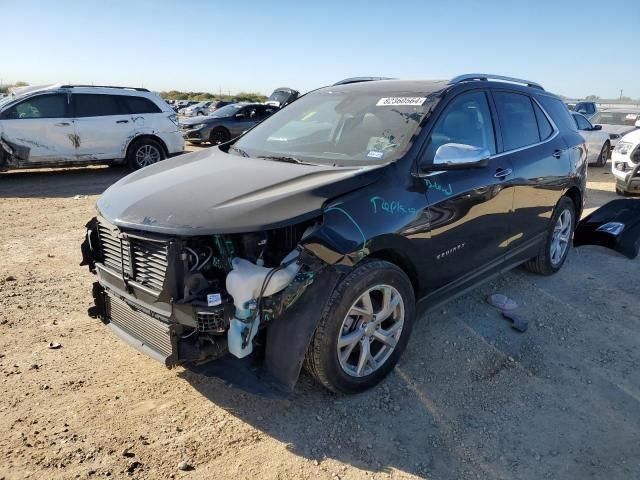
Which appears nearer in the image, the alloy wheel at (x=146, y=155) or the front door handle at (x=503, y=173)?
the front door handle at (x=503, y=173)

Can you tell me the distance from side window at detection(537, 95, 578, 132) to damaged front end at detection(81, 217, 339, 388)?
10.9 feet

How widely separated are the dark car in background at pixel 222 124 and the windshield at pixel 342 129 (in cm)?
1226

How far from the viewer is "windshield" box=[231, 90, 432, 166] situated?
3.30m

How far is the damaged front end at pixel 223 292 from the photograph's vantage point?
2.51 metres

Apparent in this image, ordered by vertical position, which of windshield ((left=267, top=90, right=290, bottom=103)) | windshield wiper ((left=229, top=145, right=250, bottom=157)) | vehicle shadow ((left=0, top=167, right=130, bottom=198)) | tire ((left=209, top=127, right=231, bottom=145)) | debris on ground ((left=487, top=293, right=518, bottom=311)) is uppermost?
windshield ((left=267, top=90, right=290, bottom=103))

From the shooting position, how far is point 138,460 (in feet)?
8.21

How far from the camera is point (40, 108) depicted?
980cm

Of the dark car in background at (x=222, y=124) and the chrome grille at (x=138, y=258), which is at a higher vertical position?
the dark car in background at (x=222, y=124)

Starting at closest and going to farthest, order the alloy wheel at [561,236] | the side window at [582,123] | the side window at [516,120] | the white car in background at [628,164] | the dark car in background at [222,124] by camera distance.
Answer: the side window at [516,120]
the alloy wheel at [561,236]
the white car in background at [628,164]
the side window at [582,123]
the dark car in background at [222,124]

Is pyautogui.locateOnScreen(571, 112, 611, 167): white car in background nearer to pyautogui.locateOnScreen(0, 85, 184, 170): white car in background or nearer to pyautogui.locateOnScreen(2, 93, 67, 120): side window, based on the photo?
pyautogui.locateOnScreen(0, 85, 184, 170): white car in background

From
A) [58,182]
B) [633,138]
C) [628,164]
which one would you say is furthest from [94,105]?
[633,138]

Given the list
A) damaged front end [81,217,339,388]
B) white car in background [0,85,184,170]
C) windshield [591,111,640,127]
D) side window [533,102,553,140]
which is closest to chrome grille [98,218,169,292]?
damaged front end [81,217,339,388]

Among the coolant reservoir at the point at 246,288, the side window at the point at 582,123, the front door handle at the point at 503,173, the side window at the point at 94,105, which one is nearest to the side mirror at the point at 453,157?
the front door handle at the point at 503,173

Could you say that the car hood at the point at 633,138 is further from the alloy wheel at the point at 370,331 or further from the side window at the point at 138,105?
the side window at the point at 138,105
